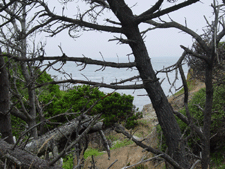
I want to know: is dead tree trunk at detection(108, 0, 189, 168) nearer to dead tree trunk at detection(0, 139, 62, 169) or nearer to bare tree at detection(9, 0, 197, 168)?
bare tree at detection(9, 0, 197, 168)

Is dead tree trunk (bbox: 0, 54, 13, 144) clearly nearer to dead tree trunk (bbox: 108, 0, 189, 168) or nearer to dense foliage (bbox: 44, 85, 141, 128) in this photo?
dead tree trunk (bbox: 108, 0, 189, 168)

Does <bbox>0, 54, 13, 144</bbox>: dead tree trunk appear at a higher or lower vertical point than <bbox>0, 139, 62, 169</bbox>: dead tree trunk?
higher

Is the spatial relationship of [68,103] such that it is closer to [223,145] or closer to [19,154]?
[223,145]

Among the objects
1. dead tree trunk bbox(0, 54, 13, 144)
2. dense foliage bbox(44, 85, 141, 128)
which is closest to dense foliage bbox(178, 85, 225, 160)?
dead tree trunk bbox(0, 54, 13, 144)

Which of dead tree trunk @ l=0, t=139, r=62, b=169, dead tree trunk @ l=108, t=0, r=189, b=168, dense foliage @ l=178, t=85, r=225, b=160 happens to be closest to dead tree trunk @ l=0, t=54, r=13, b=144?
dead tree trunk @ l=0, t=139, r=62, b=169

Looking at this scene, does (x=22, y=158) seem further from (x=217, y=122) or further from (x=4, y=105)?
(x=217, y=122)

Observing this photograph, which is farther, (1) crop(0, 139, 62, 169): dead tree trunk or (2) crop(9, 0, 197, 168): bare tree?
(2) crop(9, 0, 197, 168): bare tree

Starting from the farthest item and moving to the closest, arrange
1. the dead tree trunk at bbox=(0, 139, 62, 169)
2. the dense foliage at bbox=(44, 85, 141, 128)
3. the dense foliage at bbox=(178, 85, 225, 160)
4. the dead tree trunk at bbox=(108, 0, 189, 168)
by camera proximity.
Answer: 1. the dense foliage at bbox=(44, 85, 141, 128)
2. the dense foliage at bbox=(178, 85, 225, 160)
3. the dead tree trunk at bbox=(108, 0, 189, 168)
4. the dead tree trunk at bbox=(0, 139, 62, 169)

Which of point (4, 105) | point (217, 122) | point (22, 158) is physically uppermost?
point (4, 105)

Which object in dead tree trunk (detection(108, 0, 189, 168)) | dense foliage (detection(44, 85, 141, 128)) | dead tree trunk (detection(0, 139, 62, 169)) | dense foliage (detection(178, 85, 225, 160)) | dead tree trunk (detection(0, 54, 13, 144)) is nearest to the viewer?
dead tree trunk (detection(0, 139, 62, 169))

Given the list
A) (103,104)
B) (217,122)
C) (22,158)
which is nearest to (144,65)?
(22,158)

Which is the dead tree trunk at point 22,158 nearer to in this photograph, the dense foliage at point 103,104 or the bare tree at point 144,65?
the bare tree at point 144,65

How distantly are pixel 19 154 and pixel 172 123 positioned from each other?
2.22 m

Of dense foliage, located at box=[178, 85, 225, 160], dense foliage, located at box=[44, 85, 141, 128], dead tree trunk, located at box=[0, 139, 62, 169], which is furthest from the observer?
dense foliage, located at box=[44, 85, 141, 128]
